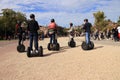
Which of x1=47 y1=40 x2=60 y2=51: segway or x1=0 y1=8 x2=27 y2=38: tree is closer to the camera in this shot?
x1=47 y1=40 x2=60 y2=51: segway

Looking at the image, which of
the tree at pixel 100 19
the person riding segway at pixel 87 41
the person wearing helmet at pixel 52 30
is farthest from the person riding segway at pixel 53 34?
the tree at pixel 100 19

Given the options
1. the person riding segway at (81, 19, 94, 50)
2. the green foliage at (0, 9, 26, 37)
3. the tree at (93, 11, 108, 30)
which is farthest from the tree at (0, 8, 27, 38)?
the person riding segway at (81, 19, 94, 50)

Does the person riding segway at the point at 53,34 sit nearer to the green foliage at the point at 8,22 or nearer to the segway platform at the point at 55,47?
the segway platform at the point at 55,47

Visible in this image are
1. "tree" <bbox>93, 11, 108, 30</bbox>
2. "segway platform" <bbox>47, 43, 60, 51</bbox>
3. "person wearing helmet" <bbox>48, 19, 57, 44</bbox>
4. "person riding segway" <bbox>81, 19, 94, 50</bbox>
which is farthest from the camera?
"tree" <bbox>93, 11, 108, 30</bbox>

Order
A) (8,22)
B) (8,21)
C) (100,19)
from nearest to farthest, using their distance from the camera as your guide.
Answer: (100,19) < (8,22) < (8,21)

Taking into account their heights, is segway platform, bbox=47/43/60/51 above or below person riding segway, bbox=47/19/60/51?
below

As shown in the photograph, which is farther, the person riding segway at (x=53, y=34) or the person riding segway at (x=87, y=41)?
the person riding segway at (x=53, y=34)

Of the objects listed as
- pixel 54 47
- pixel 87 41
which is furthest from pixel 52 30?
pixel 87 41

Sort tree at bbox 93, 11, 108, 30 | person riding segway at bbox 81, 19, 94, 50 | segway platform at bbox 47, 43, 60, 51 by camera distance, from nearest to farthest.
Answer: person riding segway at bbox 81, 19, 94, 50 < segway platform at bbox 47, 43, 60, 51 < tree at bbox 93, 11, 108, 30

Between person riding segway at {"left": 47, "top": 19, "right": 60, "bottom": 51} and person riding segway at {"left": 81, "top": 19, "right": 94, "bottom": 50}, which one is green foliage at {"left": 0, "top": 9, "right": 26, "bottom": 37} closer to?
person riding segway at {"left": 47, "top": 19, "right": 60, "bottom": 51}

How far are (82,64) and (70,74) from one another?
2216 mm

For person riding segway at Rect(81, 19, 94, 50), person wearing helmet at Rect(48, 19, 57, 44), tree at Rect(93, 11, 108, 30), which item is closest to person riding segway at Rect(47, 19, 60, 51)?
person wearing helmet at Rect(48, 19, 57, 44)

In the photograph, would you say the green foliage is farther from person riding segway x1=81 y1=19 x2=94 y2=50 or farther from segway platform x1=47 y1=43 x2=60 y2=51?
person riding segway x1=81 y1=19 x2=94 y2=50

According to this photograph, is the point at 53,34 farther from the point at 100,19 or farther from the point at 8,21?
the point at 8,21
